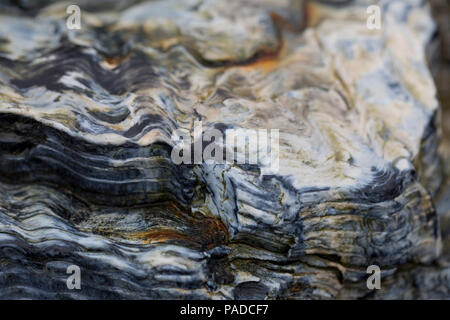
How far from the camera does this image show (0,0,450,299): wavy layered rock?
2246 mm

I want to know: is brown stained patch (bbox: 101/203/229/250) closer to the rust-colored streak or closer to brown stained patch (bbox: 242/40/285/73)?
the rust-colored streak

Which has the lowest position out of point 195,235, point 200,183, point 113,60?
point 195,235

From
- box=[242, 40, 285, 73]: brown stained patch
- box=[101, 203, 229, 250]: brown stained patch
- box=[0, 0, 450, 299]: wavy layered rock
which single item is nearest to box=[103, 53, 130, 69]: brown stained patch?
box=[0, 0, 450, 299]: wavy layered rock

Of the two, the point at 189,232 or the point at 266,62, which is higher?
the point at 266,62

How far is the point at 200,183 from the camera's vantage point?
2346 mm

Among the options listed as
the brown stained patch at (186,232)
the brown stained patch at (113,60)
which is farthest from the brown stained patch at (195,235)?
the brown stained patch at (113,60)

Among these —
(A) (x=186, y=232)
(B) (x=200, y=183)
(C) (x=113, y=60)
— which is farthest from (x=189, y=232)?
(C) (x=113, y=60)

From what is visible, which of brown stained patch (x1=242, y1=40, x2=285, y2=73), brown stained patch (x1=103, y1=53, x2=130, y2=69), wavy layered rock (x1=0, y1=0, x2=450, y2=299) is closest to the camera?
wavy layered rock (x1=0, y1=0, x2=450, y2=299)

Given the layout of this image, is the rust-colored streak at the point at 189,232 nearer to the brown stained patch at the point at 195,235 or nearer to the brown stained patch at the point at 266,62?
the brown stained patch at the point at 195,235

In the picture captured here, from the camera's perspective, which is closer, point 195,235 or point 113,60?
point 195,235

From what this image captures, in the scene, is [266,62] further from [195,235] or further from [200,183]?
[195,235]

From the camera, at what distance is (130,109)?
8.05ft

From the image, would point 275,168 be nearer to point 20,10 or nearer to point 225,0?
point 225,0

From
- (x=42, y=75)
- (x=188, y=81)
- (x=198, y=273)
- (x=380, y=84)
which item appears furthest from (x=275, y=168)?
(x=42, y=75)
